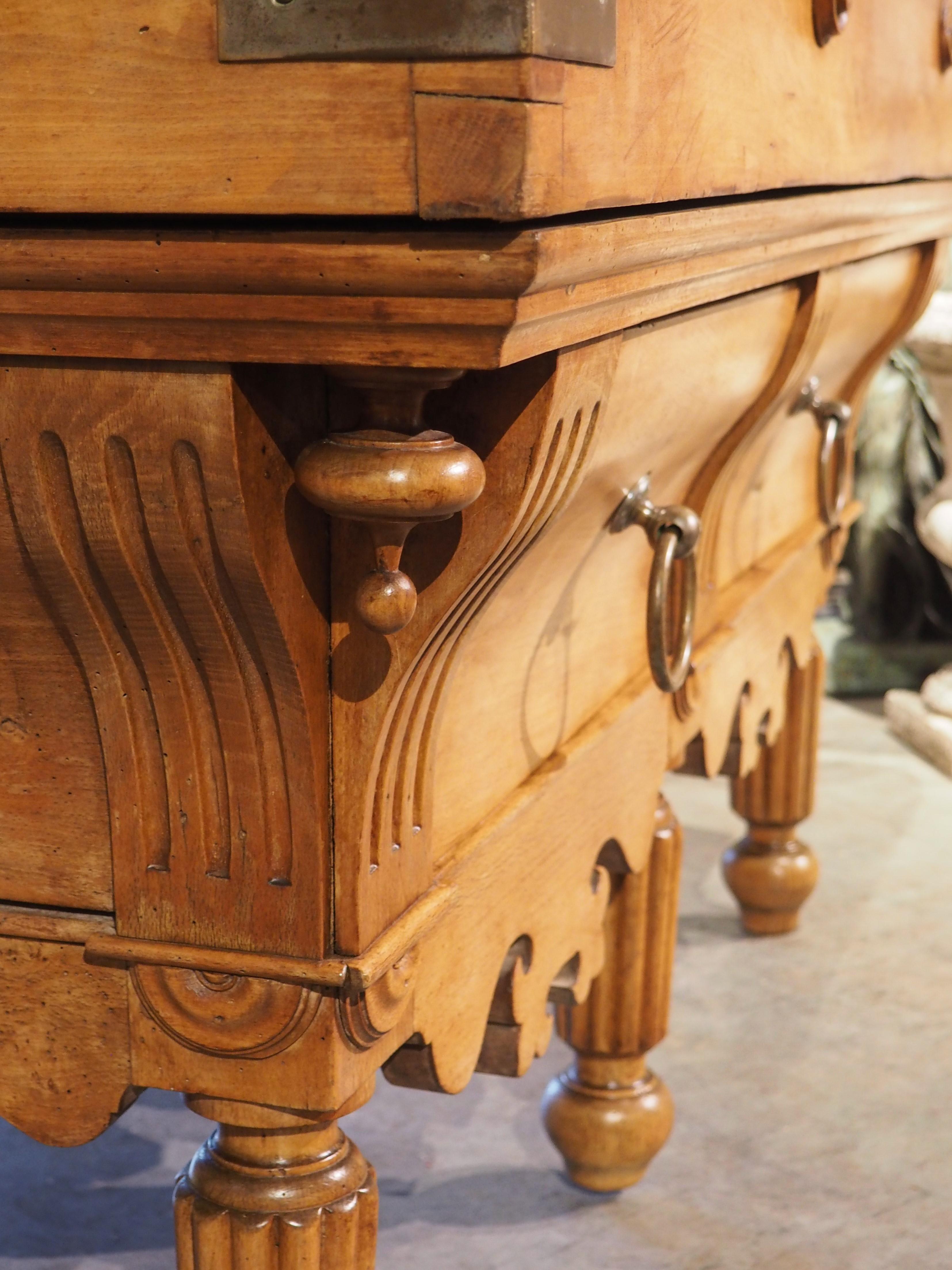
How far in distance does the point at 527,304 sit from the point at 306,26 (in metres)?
0.14

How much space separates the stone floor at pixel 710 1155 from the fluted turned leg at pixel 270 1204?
781mm

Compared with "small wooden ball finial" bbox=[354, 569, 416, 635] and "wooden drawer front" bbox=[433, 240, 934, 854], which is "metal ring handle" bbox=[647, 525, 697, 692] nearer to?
"wooden drawer front" bbox=[433, 240, 934, 854]

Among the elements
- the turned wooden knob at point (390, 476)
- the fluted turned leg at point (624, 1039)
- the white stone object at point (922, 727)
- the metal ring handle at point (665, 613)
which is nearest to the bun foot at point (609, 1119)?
the fluted turned leg at point (624, 1039)

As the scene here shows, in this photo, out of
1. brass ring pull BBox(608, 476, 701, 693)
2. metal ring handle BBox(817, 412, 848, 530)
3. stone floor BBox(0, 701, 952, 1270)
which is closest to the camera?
brass ring pull BBox(608, 476, 701, 693)

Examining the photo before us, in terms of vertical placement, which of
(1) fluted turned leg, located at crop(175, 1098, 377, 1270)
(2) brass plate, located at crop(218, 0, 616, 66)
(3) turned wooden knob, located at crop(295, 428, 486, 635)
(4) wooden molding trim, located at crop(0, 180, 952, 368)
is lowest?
(1) fluted turned leg, located at crop(175, 1098, 377, 1270)

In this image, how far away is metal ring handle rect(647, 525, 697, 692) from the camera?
1.14m

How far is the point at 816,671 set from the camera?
98.2 inches

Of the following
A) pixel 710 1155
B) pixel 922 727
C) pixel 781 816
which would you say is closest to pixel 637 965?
pixel 710 1155

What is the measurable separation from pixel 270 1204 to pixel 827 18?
97 centimetres

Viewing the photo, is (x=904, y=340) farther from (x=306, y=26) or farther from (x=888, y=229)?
(x=306, y=26)

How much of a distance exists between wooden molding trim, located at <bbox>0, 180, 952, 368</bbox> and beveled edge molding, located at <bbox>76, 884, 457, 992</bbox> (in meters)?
0.33

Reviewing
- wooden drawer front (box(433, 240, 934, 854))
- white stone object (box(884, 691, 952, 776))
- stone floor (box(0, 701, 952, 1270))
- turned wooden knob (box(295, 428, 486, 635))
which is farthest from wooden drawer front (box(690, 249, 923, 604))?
white stone object (box(884, 691, 952, 776))

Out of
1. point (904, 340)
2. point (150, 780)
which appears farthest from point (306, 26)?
point (904, 340)

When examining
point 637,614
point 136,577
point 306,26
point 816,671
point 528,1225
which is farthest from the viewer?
point 816,671
